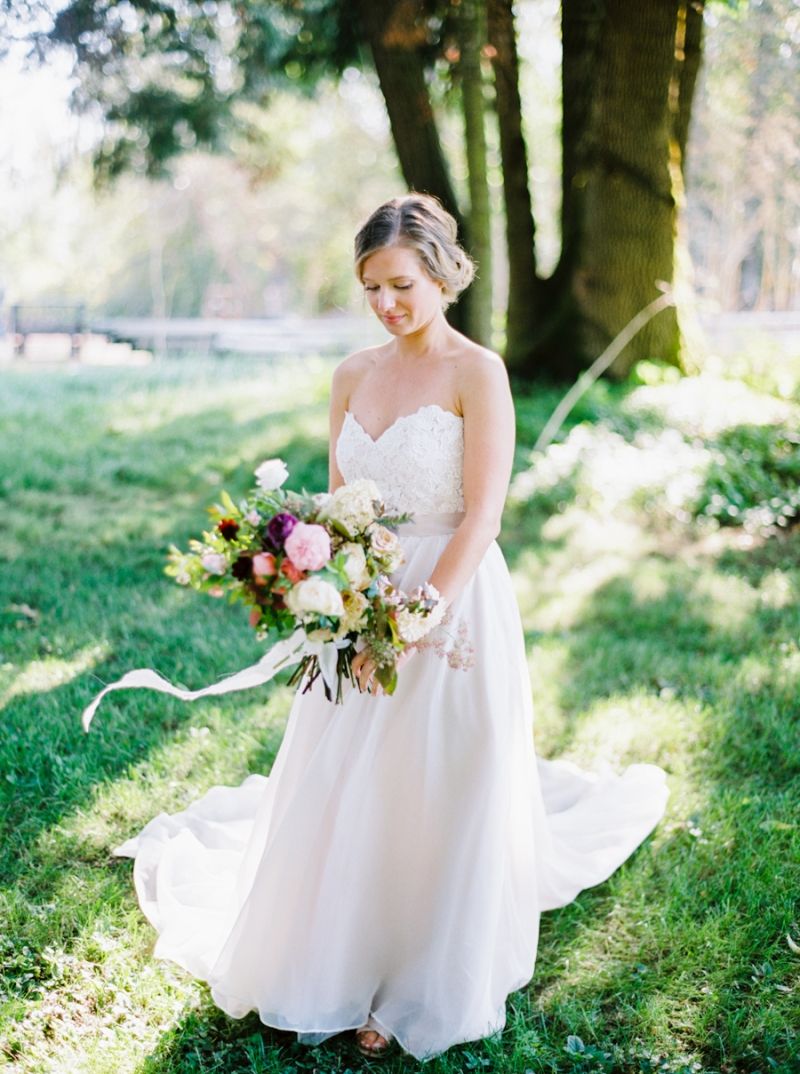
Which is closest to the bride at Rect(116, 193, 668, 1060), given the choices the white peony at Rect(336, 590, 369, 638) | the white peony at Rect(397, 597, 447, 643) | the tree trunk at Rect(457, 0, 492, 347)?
the white peony at Rect(397, 597, 447, 643)

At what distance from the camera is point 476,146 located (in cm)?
937

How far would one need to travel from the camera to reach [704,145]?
57.4ft

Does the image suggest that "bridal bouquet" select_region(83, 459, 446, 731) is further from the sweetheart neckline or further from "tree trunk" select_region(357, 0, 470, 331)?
"tree trunk" select_region(357, 0, 470, 331)

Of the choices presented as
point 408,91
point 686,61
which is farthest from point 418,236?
point 686,61

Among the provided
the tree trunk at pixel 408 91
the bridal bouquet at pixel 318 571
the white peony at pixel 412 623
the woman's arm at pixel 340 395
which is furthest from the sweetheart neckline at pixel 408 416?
the tree trunk at pixel 408 91

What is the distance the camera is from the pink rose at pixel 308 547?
2260 mm

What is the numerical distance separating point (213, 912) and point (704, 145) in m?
17.5

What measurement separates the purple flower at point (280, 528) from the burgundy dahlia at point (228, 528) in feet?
0.36

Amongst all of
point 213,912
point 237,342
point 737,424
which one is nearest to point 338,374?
point 213,912

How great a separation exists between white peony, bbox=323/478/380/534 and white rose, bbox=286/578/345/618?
20cm

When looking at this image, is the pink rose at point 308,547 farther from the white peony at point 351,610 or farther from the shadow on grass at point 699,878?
the shadow on grass at point 699,878

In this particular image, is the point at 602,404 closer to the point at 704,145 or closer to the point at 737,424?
the point at 737,424

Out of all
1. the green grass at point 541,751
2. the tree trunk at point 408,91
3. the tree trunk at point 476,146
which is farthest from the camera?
the tree trunk at point 476,146

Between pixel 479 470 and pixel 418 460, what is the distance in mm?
186
